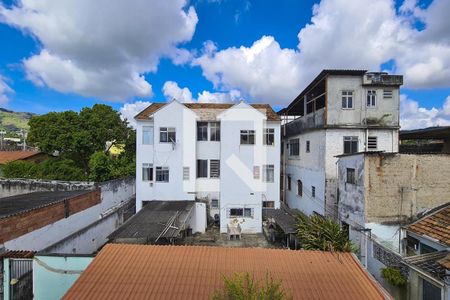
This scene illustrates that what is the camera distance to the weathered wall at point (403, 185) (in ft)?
36.7

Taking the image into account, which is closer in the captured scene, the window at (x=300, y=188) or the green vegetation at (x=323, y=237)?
the green vegetation at (x=323, y=237)

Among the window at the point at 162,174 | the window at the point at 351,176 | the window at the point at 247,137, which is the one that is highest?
the window at the point at 247,137

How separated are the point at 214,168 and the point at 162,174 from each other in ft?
11.8

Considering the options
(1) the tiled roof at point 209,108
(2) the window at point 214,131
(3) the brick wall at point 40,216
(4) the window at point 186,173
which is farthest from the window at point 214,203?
(3) the brick wall at point 40,216

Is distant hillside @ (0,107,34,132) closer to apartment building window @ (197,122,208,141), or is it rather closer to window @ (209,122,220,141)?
apartment building window @ (197,122,208,141)

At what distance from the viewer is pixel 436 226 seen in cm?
951

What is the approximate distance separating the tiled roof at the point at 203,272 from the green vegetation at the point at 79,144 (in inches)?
686

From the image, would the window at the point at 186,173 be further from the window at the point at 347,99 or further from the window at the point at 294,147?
the window at the point at 347,99

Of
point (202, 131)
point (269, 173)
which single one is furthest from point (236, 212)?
point (202, 131)

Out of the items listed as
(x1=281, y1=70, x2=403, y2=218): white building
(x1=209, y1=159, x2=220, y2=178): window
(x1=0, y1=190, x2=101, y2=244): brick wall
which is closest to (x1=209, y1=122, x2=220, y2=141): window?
(x1=209, y1=159, x2=220, y2=178): window

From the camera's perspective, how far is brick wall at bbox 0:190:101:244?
994 centimetres

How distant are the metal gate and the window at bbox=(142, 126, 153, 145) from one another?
11089mm

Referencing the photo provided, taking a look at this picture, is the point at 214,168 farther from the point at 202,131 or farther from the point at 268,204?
the point at 268,204

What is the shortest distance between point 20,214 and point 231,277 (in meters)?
8.97
